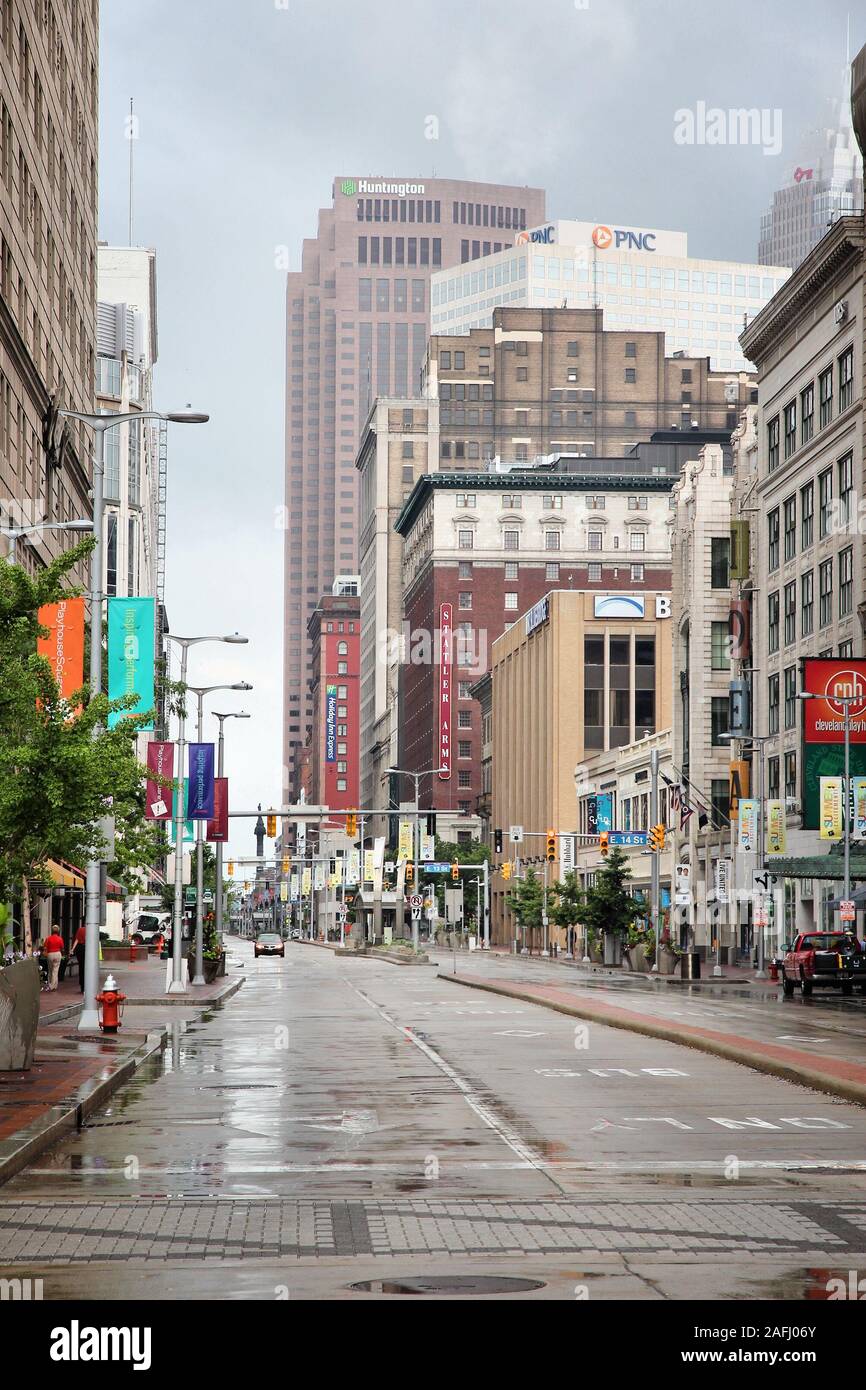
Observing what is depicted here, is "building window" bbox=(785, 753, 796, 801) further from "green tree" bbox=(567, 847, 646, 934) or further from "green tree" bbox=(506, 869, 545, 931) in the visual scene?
"green tree" bbox=(506, 869, 545, 931)

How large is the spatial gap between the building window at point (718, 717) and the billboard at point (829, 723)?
3363 cm

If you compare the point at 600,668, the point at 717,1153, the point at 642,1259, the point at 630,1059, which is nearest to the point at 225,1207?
the point at 642,1259

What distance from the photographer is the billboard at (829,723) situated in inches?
2509

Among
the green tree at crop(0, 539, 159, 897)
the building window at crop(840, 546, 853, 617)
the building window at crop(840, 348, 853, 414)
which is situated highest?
the building window at crop(840, 348, 853, 414)

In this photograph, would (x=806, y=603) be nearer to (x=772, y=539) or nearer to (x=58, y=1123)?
(x=772, y=539)

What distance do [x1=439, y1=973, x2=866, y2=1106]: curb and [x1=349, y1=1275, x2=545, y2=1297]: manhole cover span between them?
1226cm

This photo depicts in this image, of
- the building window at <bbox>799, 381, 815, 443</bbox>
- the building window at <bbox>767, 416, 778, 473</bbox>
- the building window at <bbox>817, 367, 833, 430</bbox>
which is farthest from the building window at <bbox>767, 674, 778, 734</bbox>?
the building window at <bbox>817, 367, 833, 430</bbox>

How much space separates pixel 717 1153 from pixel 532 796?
131 meters

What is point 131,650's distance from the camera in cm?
3538

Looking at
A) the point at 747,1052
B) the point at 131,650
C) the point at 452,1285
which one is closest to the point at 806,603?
the point at 131,650

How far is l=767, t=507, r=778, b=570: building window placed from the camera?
85.9 m

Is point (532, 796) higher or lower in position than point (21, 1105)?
higher

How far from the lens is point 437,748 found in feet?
609
